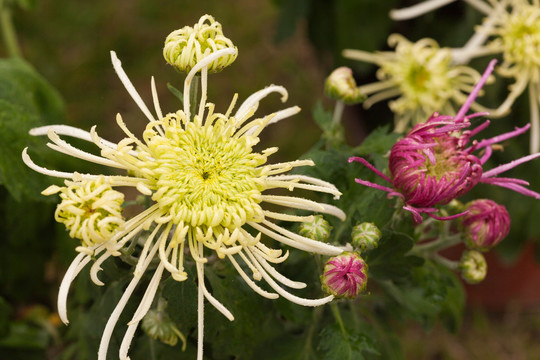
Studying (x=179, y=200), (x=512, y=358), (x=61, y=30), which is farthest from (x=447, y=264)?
(x=61, y=30)

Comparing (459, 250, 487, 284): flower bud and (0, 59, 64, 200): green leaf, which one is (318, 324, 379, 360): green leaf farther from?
(0, 59, 64, 200): green leaf

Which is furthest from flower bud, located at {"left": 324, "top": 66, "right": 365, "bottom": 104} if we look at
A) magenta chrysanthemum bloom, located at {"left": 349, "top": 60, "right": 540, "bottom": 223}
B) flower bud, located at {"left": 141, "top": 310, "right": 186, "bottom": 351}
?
flower bud, located at {"left": 141, "top": 310, "right": 186, "bottom": 351}

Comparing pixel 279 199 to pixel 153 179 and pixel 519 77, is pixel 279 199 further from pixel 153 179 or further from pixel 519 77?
pixel 519 77

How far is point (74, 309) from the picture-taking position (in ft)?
4.05

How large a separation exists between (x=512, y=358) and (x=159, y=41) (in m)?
1.79

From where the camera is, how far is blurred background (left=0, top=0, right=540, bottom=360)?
1351 mm

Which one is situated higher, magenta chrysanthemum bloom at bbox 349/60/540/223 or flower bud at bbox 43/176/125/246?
flower bud at bbox 43/176/125/246

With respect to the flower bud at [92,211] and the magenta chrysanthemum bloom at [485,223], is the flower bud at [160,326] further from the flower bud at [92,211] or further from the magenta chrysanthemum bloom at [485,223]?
the magenta chrysanthemum bloom at [485,223]

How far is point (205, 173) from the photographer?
773 mm

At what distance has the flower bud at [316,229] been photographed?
808mm

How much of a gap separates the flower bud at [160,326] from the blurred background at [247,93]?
1.22ft

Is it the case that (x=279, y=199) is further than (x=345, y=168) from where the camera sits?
No

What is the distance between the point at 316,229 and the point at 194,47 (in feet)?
0.94

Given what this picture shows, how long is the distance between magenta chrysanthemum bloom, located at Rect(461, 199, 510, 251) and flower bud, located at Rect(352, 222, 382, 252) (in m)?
0.17
